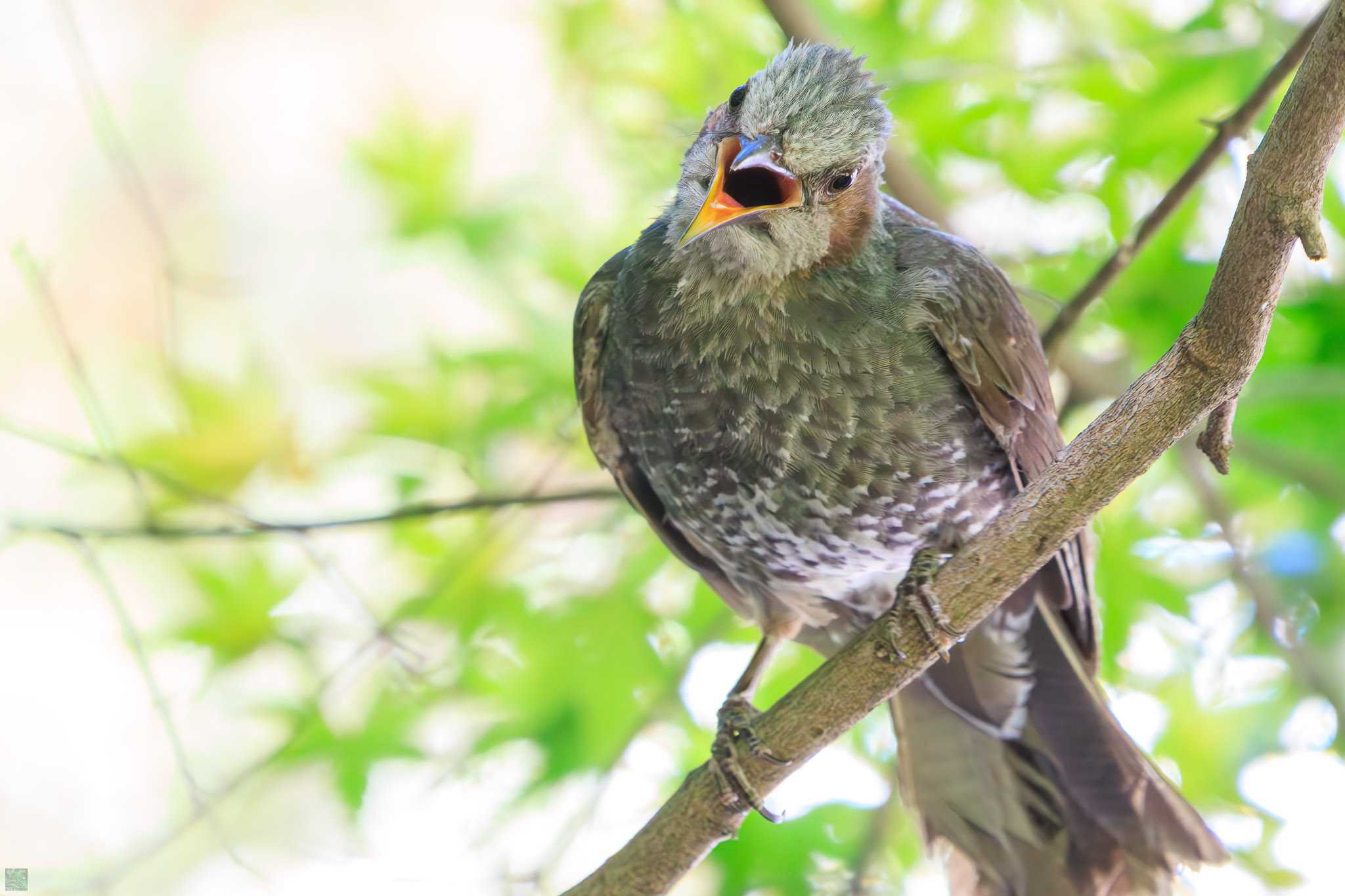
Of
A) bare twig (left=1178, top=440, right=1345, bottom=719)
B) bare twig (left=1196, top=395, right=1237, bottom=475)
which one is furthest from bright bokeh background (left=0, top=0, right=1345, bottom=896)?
bare twig (left=1196, top=395, right=1237, bottom=475)

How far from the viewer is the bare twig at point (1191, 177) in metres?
2.97

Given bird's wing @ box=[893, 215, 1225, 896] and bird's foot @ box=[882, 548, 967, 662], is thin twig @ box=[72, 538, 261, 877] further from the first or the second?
bird's wing @ box=[893, 215, 1225, 896]

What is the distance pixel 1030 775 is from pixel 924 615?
119 cm

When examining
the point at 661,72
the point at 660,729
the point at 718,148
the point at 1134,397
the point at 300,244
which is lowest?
the point at 1134,397

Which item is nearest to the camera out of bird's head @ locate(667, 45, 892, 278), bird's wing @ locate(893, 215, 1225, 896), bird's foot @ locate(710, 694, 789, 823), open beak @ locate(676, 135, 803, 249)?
open beak @ locate(676, 135, 803, 249)

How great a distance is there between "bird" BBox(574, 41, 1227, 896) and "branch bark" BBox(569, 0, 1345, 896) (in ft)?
0.26

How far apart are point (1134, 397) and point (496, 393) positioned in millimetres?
2011

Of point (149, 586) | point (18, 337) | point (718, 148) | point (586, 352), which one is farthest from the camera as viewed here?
point (18, 337)

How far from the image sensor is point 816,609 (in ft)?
11.0

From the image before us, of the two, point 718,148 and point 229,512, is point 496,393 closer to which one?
point 229,512

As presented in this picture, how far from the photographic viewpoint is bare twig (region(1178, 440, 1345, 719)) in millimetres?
3523

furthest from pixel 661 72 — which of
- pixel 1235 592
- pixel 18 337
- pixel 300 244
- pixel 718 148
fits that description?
pixel 18 337

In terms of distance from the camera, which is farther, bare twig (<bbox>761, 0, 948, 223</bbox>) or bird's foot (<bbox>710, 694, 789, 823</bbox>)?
bare twig (<bbox>761, 0, 948, 223</bbox>)

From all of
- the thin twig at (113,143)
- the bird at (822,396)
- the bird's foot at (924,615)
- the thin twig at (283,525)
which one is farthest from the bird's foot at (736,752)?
the thin twig at (113,143)
